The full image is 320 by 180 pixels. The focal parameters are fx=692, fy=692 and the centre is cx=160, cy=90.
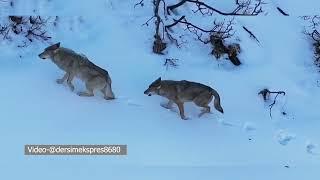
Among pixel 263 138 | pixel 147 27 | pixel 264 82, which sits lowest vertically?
pixel 263 138

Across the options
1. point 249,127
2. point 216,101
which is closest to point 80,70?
point 216,101

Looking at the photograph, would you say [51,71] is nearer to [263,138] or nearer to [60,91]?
[60,91]

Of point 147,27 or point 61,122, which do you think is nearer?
point 61,122

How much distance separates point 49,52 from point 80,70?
1.68ft

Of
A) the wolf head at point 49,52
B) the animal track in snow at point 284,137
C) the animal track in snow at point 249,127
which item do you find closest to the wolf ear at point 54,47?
the wolf head at point 49,52

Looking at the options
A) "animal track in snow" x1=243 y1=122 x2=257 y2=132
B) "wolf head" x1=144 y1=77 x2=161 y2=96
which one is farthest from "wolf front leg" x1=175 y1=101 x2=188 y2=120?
"animal track in snow" x1=243 y1=122 x2=257 y2=132

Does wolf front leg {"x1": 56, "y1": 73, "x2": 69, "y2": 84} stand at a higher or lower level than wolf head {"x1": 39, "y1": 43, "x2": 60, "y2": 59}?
lower

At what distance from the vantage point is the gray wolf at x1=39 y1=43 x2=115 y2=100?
8.11 metres

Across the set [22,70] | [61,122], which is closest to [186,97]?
[61,122]

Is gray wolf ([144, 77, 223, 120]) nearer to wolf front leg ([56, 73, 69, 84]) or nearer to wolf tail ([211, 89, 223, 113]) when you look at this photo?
wolf tail ([211, 89, 223, 113])

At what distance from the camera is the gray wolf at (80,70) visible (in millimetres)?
8109

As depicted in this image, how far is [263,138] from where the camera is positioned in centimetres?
805

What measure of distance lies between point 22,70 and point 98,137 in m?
1.55

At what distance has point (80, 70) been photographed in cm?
816
